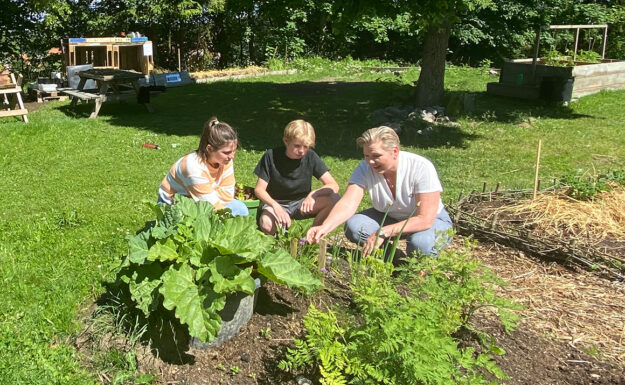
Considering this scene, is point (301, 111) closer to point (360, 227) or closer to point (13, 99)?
point (13, 99)

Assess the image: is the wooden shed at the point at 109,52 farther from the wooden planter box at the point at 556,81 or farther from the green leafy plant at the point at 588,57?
the green leafy plant at the point at 588,57

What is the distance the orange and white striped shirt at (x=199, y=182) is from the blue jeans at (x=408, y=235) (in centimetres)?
93

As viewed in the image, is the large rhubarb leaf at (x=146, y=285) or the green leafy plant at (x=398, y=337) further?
the large rhubarb leaf at (x=146, y=285)

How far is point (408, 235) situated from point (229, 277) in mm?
1597

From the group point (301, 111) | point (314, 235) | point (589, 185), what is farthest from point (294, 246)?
point (301, 111)

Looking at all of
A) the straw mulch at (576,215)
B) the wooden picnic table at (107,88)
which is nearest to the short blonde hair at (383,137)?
the straw mulch at (576,215)

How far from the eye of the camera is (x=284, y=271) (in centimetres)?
320

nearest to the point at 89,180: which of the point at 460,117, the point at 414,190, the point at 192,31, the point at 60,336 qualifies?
the point at 60,336

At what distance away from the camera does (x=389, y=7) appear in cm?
890

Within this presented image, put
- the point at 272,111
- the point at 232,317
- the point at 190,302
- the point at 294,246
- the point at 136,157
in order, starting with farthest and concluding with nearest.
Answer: the point at 272,111
the point at 136,157
the point at 294,246
the point at 232,317
the point at 190,302

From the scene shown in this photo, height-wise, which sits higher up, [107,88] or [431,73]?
[431,73]

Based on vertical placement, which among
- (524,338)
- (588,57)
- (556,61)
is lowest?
(524,338)

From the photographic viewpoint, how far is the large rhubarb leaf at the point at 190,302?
2.86 m

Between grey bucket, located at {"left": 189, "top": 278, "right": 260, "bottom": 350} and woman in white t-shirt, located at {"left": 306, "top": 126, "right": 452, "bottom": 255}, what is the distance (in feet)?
2.43
